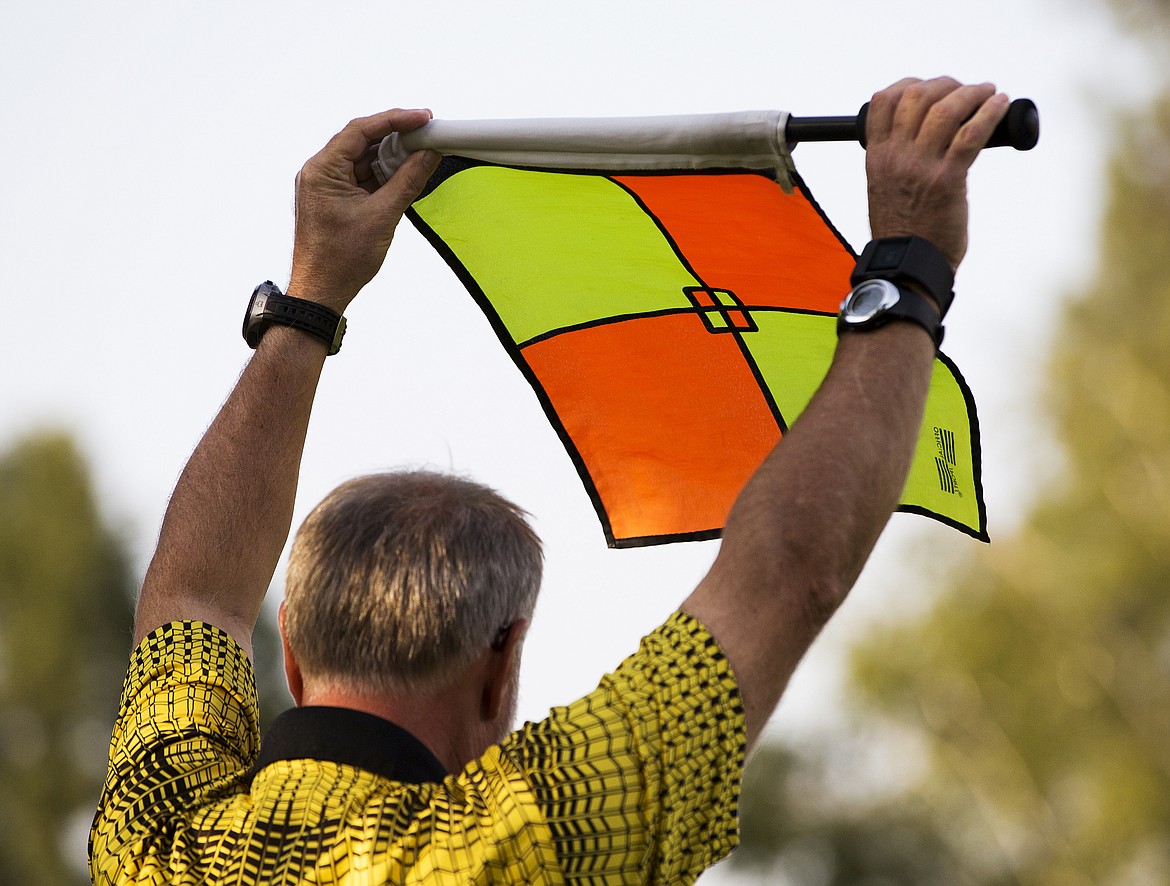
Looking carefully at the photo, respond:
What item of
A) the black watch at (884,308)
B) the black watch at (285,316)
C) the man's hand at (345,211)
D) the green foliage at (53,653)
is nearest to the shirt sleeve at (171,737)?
the black watch at (285,316)

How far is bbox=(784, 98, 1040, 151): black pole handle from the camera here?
2.00 meters

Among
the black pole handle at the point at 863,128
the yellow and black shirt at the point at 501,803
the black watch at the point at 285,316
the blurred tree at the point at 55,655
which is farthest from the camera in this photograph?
the blurred tree at the point at 55,655

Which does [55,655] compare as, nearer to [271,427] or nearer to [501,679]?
[271,427]

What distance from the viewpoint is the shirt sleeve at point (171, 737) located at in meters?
1.96

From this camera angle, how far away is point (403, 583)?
76.2 inches

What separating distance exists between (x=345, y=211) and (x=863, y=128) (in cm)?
111

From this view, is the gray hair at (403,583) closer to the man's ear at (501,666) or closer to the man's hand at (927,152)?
the man's ear at (501,666)

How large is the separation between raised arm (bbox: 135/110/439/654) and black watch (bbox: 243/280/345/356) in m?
0.02

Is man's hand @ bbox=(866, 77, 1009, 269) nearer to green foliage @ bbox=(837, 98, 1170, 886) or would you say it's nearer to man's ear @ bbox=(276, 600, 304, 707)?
man's ear @ bbox=(276, 600, 304, 707)

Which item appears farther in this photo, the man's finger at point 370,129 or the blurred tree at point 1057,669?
the blurred tree at point 1057,669

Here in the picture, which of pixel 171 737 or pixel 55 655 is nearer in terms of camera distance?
pixel 171 737

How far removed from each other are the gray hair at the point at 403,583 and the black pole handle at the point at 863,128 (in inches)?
30.8

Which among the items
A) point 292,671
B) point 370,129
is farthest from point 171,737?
point 370,129

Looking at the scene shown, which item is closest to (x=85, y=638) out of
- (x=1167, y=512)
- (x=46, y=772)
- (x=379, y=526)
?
(x=46, y=772)
